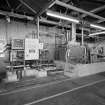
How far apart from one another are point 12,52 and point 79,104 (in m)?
4.08

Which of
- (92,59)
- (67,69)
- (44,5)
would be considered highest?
(44,5)

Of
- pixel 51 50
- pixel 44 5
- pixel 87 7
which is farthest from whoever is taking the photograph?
pixel 51 50

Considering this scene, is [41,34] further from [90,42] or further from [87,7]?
[90,42]

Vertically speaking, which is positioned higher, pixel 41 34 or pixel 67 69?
pixel 41 34

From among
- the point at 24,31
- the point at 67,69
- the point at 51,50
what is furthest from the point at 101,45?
the point at 24,31

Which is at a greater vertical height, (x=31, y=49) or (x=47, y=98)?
(x=31, y=49)

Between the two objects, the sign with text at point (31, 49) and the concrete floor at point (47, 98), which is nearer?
the concrete floor at point (47, 98)

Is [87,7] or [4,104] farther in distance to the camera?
[87,7]

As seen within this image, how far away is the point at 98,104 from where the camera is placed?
7.03 ft

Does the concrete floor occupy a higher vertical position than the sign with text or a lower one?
lower

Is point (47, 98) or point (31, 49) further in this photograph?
point (31, 49)

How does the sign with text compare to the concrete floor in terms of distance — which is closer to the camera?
the concrete floor

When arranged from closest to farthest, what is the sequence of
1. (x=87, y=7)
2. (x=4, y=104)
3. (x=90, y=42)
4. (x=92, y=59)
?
(x=4, y=104) → (x=87, y=7) → (x=92, y=59) → (x=90, y=42)

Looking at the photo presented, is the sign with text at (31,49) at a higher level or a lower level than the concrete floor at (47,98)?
higher
